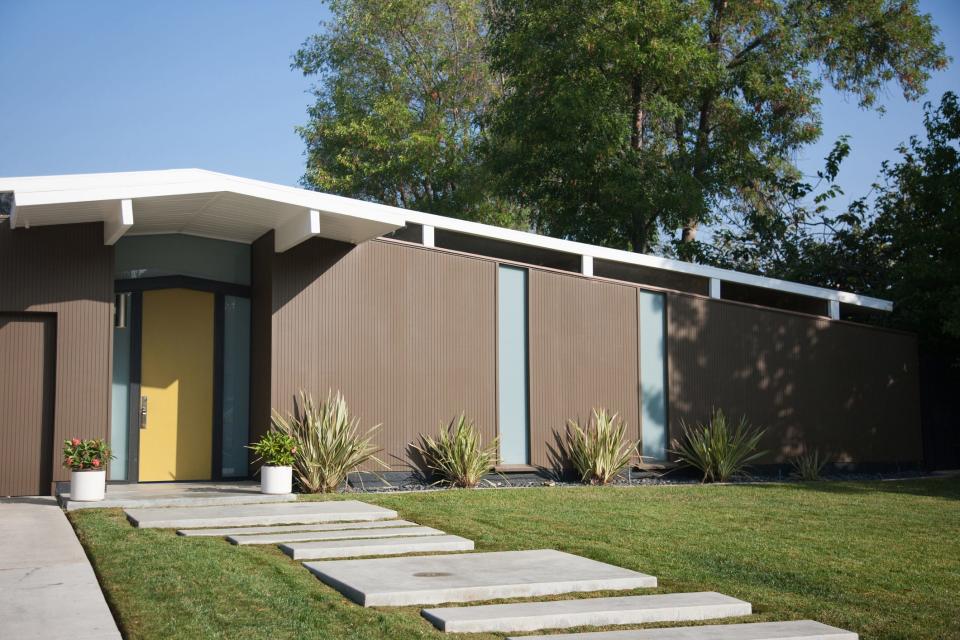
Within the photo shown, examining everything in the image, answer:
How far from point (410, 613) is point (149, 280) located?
26.7 feet

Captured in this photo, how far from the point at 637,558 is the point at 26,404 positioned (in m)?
7.39

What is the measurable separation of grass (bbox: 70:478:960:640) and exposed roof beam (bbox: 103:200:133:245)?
294 centimetres

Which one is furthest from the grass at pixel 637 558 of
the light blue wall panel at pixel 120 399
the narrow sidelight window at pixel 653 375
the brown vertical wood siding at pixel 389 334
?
the light blue wall panel at pixel 120 399

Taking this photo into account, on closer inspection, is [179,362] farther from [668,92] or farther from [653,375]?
[668,92]

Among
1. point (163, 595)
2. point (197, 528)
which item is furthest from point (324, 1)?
point (163, 595)

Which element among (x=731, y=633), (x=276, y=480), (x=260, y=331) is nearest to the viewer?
(x=731, y=633)

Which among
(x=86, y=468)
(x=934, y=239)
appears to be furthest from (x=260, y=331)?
(x=934, y=239)

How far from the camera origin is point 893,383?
1708 cm

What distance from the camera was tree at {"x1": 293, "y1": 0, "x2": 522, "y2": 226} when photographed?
28.5m

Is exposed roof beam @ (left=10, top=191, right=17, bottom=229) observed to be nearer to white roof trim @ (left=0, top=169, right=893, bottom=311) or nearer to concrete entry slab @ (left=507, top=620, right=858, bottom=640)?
white roof trim @ (left=0, top=169, right=893, bottom=311)

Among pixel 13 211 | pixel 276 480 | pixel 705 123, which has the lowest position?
pixel 276 480

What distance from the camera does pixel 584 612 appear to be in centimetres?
488

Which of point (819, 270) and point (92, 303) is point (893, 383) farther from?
point (92, 303)

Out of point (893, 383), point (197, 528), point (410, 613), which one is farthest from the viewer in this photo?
point (893, 383)
